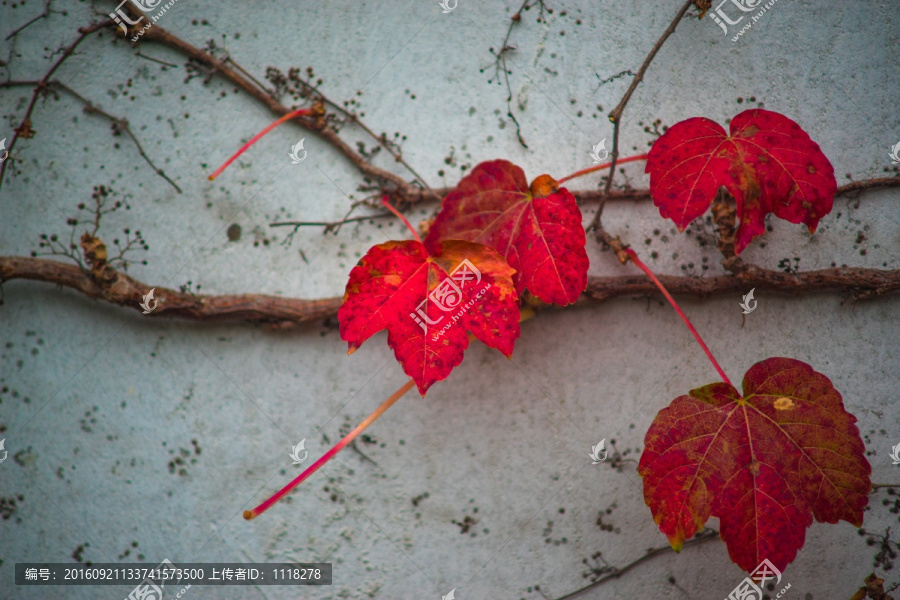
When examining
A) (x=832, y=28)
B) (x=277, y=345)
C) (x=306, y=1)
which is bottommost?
(x=277, y=345)

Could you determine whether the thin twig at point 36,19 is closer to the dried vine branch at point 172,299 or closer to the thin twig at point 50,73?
the thin twig at point 50,73

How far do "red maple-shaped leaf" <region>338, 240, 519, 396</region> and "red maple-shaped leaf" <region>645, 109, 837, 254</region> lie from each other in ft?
1.12

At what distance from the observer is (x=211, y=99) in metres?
1.38

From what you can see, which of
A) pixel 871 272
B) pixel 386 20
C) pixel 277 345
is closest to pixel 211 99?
pixel 386 20

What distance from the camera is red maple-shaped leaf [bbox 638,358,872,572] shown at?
953mm

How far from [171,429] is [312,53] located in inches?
39.1

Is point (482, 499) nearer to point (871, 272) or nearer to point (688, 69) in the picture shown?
point (871, 272)
